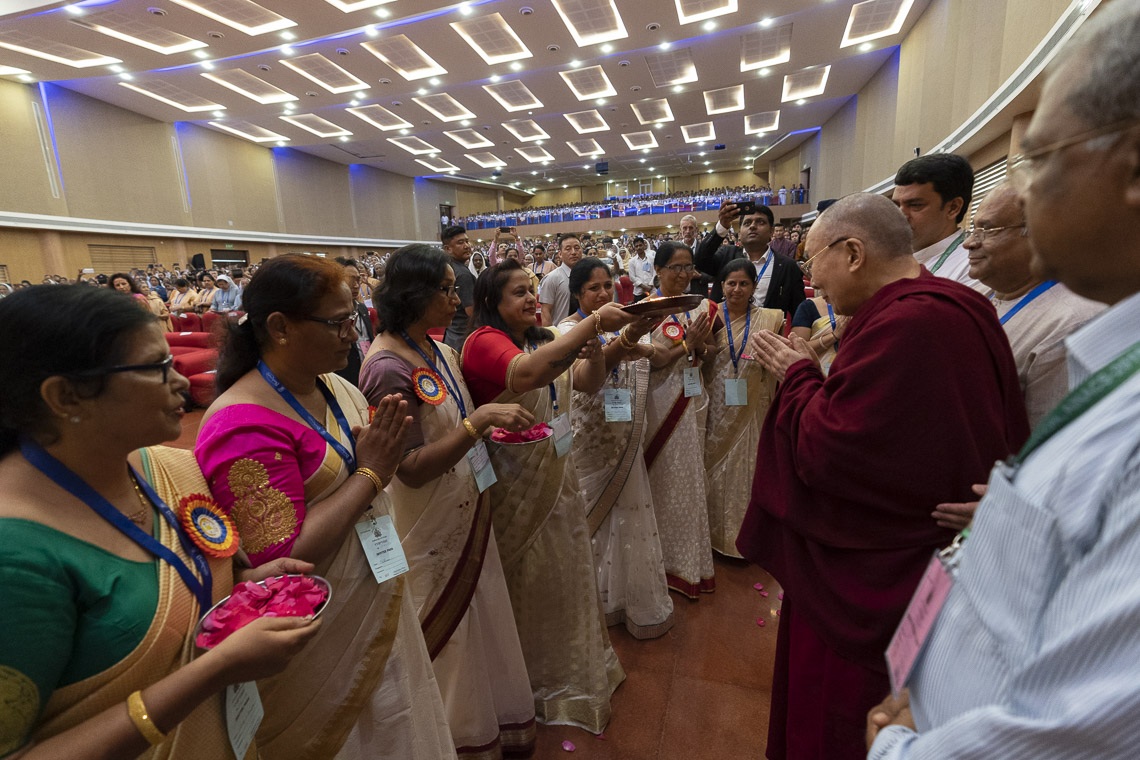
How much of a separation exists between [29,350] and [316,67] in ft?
45.4

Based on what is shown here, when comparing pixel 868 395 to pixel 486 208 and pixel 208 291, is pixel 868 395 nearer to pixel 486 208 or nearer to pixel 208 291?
pixel 208 291

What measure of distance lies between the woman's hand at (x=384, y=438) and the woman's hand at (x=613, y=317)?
29.3 inches

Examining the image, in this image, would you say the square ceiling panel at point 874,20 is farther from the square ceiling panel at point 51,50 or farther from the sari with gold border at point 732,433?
the square ceiling panel at point 51,50

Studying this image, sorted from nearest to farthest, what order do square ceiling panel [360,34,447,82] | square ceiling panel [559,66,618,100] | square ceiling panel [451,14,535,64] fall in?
square ceiling panel [451,14,535,64], square ceiling panel [360,34,447,82], square ceiling panel [559,66,618,100]

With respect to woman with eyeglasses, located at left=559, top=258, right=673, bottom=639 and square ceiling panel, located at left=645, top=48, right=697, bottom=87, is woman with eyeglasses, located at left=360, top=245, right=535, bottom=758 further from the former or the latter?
square ceiling panel, located at left=645, top=48, right=697, bottom=87

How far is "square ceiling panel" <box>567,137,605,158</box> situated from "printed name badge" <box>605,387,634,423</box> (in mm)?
19094

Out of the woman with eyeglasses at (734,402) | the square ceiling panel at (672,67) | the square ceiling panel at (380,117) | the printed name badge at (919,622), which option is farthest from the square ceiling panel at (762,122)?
the printed name badge at (919,622)

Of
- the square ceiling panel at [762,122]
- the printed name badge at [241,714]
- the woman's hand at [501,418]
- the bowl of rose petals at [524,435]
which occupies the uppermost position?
the square ceiling panel at [762,122]

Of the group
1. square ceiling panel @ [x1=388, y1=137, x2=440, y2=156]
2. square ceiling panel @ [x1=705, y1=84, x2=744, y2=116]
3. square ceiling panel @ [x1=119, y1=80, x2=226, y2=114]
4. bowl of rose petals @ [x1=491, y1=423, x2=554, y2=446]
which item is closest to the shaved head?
bowl of rose petals @ [x1=491, y1=423, x2=554, y2=446]

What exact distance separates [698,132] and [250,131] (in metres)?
14.8

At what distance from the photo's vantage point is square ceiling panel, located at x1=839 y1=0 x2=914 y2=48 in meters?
9.35

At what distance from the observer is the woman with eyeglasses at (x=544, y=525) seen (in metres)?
1.80

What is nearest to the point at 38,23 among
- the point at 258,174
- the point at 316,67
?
the point at 316,67

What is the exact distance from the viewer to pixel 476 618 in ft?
5.49
